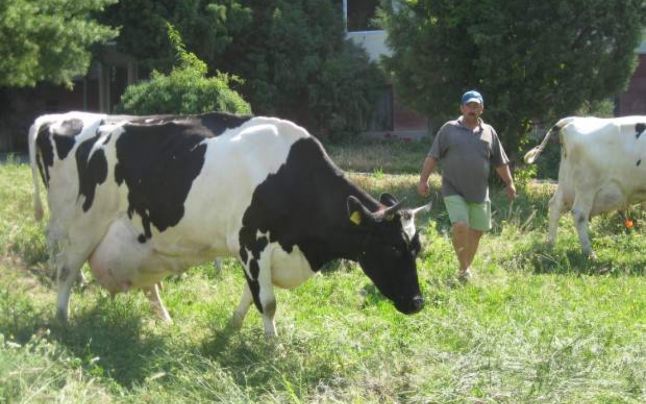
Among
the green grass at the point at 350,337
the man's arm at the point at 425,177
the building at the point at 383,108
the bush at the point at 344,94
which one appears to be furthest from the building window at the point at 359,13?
the man's arm at the point at 425,177

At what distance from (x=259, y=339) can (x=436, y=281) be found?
8.68 feet

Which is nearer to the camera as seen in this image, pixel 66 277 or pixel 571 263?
pixel 66 277

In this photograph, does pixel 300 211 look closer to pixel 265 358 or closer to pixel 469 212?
pixel 265 358

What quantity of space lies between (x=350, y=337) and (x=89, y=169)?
2613mm

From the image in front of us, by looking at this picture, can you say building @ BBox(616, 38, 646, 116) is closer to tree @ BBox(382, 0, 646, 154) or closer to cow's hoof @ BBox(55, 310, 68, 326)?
tree @ BBox(382, 0, 646, 154)

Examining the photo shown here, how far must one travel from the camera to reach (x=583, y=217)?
416 inches

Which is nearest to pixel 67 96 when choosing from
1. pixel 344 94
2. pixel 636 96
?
pixel 344 94

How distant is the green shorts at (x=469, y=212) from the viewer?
8.66m

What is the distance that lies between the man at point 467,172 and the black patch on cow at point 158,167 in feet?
8.50

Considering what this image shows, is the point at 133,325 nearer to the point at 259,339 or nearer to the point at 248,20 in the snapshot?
the point at 259,339

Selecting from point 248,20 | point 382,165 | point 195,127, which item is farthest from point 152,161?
point 248,20

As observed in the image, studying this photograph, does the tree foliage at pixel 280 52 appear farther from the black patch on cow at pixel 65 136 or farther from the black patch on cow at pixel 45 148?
the black patch on cow at pixel 65 136

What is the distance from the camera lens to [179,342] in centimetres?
642

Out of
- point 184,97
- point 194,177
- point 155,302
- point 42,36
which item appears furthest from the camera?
point 42,36
